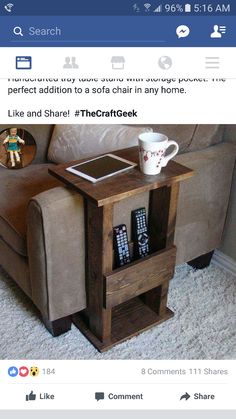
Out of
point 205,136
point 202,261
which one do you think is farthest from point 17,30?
point 202,261

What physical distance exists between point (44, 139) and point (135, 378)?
919 mm

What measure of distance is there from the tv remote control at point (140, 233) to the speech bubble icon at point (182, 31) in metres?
0.50

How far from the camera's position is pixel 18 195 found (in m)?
1.45

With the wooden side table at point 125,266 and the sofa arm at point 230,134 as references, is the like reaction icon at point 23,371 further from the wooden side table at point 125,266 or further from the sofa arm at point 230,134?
the sofa arm at point 230,134

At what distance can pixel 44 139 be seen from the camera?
5.52ft

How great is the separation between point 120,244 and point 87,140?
37cm

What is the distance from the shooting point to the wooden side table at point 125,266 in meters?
1.16

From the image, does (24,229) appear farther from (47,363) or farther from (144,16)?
(144,16)

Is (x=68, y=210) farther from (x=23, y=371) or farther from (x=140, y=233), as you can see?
(x=23, y=371)

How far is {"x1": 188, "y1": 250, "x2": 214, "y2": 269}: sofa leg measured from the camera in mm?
1641

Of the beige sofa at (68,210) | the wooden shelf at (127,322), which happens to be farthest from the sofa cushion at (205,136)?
the wooden shelf at (127,322)
